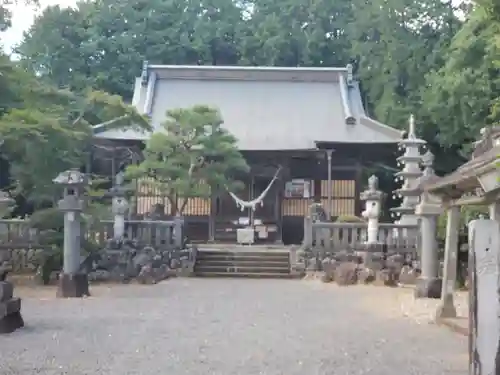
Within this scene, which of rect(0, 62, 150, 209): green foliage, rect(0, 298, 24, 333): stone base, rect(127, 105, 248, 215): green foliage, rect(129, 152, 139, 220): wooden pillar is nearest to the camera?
rect(0, 298, 24, 333): stone base

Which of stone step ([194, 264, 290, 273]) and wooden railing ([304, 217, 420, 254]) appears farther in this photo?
stone step ([194, 264, 290, 273])

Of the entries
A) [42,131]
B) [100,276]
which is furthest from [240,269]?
[42,131]

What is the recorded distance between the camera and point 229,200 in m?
26.7

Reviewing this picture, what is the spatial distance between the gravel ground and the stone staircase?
5.78m

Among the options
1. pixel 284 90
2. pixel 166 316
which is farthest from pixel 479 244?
pixel 284 90

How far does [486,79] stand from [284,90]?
9.72 m

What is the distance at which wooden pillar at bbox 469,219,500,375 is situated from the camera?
5164 mm

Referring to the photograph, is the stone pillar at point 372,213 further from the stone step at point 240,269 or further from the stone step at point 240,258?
the stone step at point 240,258

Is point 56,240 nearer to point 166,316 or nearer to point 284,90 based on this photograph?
point 166,316

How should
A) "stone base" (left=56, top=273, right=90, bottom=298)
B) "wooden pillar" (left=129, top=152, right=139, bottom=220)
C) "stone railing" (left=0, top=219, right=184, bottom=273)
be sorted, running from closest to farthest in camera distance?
1. "stone base" (left=56, top=273, right=90, bottom=298)
2. "stone railing" (left=0, top=219, right=184, bottom=273)
3. "wooden pillar" (left=129, top=152, right=139, bottom=220)

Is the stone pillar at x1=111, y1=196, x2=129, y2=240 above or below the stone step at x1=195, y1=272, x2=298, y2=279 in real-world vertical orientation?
above

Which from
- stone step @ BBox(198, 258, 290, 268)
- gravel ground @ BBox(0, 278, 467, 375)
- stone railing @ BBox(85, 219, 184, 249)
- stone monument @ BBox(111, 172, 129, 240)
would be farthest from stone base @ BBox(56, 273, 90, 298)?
stone step @ BBox(198, 258, 290, 268)

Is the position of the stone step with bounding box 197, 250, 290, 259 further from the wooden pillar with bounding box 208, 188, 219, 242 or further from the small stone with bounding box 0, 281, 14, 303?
the small stone with bounding box 0, 281, 14, 303

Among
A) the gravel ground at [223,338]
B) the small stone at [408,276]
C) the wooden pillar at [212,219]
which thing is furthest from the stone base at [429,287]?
the wooden pillar at [212,219]
